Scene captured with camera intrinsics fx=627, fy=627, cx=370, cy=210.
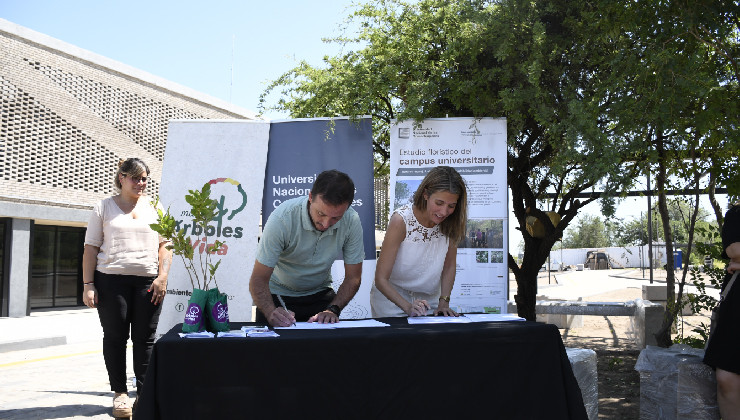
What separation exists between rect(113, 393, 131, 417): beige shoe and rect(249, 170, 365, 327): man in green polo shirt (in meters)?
1.43

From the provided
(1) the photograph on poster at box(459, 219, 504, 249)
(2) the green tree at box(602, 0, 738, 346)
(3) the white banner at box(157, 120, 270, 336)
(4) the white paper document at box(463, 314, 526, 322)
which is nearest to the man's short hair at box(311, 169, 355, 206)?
(4) the white paper document at box(463, 314, 526, 322)

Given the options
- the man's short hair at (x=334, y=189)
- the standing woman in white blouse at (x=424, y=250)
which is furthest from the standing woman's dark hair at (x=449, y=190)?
the man's short hair at (x=334, y=189)

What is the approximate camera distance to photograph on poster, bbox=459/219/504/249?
206 inches

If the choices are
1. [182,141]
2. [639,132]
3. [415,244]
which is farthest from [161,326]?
[639,132]

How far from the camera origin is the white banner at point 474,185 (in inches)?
206

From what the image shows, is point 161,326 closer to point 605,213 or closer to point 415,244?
point 415,244

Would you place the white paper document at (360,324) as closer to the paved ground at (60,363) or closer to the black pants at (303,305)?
the black pants at (303,305)

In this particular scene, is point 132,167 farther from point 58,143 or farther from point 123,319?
point 58,143

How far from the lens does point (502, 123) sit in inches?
206

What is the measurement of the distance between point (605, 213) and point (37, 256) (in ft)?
53.8

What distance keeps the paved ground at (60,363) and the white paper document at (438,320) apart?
8.83 ft

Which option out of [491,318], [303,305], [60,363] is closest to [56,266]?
[60,363]

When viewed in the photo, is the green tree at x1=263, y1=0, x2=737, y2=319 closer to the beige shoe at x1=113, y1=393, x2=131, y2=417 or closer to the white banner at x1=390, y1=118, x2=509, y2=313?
the white banner at x1=390, y1=118, x2=509, y2=313

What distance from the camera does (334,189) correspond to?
282 cm
